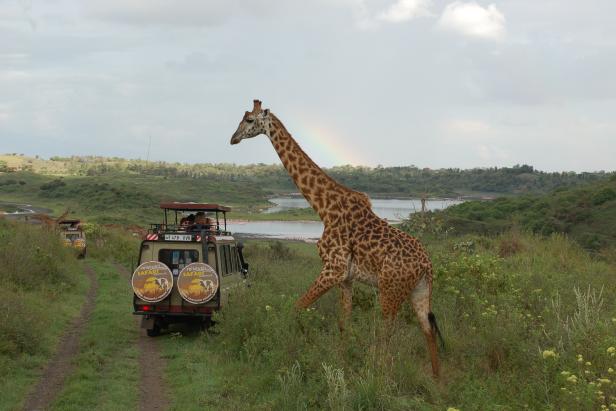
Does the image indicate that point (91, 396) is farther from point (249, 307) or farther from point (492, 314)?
point (492, 314)

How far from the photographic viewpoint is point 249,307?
1164cm

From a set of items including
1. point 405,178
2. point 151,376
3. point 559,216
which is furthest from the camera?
point 405,178

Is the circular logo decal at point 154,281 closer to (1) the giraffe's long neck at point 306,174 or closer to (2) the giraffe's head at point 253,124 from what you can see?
(2) the giraffe's head at point 253,124

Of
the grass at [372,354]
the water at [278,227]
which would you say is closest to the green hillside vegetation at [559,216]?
the grass at [372,354]

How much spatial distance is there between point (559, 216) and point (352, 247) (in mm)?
33907

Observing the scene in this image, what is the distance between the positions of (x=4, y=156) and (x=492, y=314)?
173 meters

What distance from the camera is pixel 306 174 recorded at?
1072 cm

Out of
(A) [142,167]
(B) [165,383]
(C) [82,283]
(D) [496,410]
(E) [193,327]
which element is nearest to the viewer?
(D) [496,410]

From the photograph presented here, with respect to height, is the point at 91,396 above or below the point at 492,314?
below

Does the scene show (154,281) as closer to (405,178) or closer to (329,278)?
(329,278)

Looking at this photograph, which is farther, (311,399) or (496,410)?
(311,399)

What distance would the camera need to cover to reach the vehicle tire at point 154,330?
44.4 feet

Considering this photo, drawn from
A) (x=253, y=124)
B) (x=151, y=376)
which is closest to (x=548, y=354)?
(x=253, y=124)

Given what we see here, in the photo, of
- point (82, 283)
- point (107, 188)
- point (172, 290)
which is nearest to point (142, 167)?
point (107, 188)
